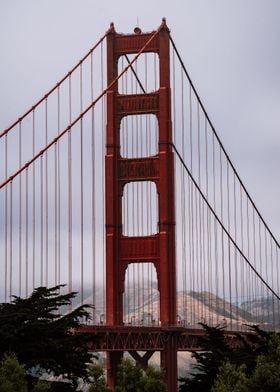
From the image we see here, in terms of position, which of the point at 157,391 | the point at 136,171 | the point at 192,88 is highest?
the point at 192,88

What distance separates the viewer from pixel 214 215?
99.4 m

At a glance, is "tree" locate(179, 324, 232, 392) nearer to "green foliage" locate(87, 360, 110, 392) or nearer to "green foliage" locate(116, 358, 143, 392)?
"green foliage" locate(116, 358, 143, 392)

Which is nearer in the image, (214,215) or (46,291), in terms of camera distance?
(46,291)

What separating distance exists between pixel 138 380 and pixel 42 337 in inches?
662

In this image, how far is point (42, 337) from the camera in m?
58.0

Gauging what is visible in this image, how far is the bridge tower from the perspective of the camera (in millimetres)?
85688

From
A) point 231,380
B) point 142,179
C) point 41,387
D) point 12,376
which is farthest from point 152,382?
point 12,376

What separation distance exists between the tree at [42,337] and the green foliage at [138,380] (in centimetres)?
1306

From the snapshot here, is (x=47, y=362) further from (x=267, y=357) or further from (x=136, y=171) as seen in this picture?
(x=136, y=171)

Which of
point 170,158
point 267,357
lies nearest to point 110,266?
point 170,158

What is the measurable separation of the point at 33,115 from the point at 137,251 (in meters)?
11.3

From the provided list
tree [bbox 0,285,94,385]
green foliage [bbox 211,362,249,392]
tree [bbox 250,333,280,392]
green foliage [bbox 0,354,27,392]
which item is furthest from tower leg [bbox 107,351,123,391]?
green foliage [bbox 0,354,27,392]

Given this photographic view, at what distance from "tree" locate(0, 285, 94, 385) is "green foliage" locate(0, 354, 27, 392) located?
11.1ft

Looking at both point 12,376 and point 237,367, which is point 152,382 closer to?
point 237,367
